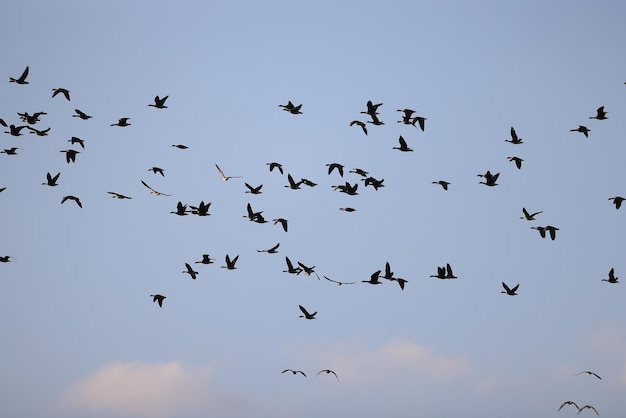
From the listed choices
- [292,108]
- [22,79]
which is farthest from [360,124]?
[22,79]

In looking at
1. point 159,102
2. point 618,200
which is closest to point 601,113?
point 618,200

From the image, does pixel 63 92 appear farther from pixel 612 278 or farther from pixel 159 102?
pixel 612 278

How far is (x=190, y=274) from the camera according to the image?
71.4 metres

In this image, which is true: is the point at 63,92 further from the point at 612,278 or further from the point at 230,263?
the point at 612,278

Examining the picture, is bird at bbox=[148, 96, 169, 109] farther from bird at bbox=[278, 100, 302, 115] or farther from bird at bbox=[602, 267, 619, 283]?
bird at bbox=[602, 267, 619, 283]

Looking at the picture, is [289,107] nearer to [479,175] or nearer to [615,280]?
[479,175]

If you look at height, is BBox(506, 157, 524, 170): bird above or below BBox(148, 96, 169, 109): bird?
below

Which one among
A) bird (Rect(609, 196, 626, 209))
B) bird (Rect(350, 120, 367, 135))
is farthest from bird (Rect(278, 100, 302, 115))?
bird (Rect(609, 196, 626, 209))

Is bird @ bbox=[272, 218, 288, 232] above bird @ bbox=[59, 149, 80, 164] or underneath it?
underneath

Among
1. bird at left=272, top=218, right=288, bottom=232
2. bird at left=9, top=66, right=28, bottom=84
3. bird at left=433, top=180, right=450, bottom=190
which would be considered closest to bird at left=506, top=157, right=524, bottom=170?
bird at left=433, top=180, right=450, bottom=190

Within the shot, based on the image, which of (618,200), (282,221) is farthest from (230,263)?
(618,200)

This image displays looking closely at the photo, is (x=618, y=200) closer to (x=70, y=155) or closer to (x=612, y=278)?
(x=612, y=278)

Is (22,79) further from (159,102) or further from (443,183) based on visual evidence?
(443,183)

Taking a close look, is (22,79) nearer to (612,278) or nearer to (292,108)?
(292,108)
